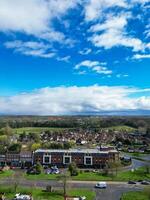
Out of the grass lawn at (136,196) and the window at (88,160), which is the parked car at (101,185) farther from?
the window at (88,160)

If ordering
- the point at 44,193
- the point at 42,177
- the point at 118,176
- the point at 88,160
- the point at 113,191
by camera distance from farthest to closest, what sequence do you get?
the point at 88,160, the point at 118,176, the point at 42,177, the point at 113,191, the point at 44,193

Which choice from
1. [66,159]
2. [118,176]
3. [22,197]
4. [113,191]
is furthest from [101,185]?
[66,159]

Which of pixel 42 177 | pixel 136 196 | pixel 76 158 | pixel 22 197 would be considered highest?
pixel 76 158

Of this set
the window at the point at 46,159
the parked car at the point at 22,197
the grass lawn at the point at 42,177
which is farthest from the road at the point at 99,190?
the window at the point at 46,159

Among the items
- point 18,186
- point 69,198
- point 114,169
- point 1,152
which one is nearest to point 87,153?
point 114,169

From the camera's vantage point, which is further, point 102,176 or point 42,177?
point 102,176

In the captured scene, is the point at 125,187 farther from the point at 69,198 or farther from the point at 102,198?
the point at 69,198

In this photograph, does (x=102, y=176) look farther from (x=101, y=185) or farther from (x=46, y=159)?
(x=46, y=159)
